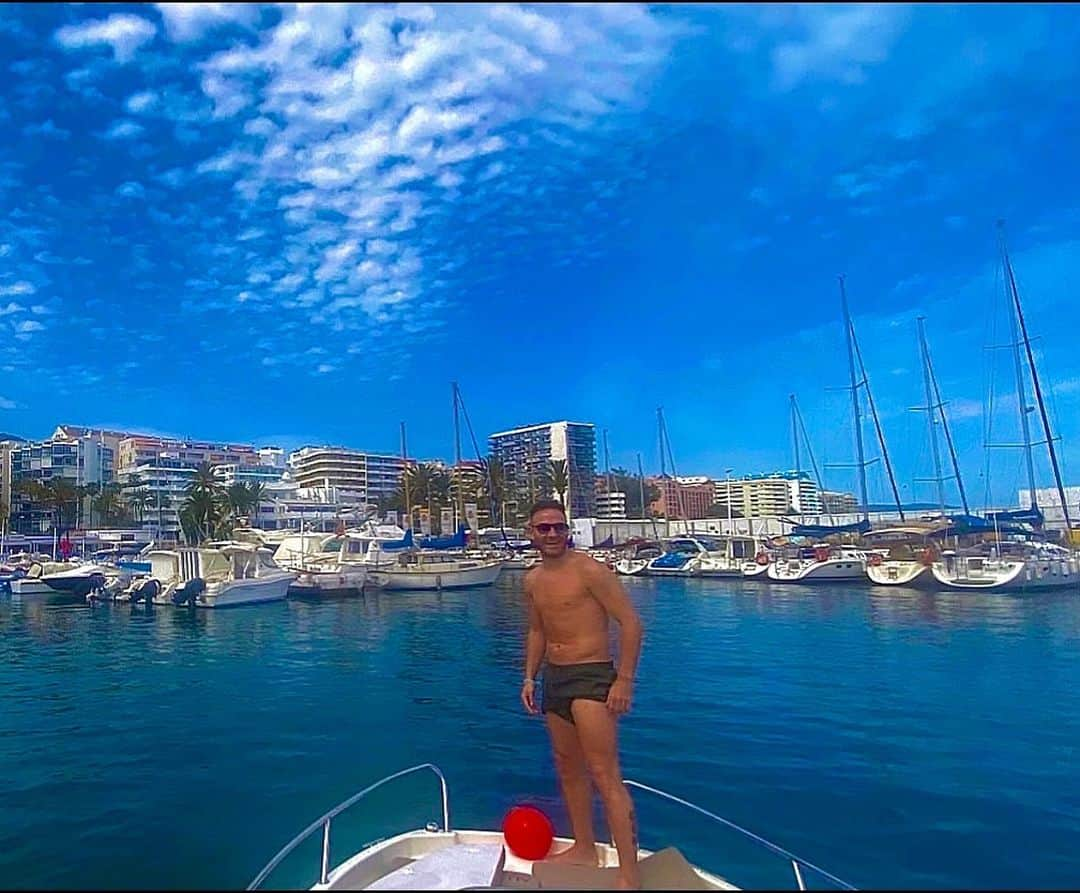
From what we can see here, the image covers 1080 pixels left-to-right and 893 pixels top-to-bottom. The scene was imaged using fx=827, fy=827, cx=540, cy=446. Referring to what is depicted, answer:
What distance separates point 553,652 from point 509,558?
67.7 meters

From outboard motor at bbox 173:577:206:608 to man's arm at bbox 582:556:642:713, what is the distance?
3936 cm

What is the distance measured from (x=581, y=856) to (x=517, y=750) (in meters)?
7.39

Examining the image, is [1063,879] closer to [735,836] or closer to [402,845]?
[735,836]

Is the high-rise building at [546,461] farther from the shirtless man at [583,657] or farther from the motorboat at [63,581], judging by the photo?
the shirtless man at [583,657]

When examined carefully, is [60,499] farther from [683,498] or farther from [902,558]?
[902,558]

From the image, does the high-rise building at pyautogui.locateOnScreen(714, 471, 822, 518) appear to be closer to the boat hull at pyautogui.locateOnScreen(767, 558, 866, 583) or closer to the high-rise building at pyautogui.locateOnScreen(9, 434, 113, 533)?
the boat hull at pyautogui.locateOnScreen(767, 558, 866, 583)

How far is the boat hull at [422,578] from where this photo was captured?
5003 cm

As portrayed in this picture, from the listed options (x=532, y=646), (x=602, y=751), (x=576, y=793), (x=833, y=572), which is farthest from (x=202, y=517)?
(x=602, y=751)

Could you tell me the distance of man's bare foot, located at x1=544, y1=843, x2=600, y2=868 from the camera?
4.57 m

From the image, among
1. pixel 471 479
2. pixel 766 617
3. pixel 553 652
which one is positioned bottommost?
pixel 766 617

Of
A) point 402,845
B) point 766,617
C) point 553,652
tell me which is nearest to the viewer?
point 553,652

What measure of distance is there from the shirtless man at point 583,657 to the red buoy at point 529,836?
247 mm

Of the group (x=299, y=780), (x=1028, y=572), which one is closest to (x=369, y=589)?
(x=1028, y=572)

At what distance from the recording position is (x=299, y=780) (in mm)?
10070
